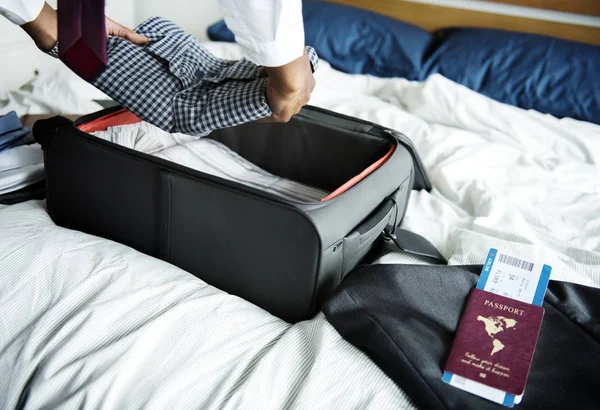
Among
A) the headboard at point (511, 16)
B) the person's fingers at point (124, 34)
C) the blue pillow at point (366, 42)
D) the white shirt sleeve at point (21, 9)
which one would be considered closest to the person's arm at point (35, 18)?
the white shirt sleeve at point (21, 9)

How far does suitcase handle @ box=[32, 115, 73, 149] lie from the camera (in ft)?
3.02

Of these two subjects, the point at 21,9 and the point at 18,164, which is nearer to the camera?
the point at 21,9

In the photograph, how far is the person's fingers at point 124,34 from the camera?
94 cm

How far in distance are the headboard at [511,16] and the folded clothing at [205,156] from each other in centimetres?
→ 115

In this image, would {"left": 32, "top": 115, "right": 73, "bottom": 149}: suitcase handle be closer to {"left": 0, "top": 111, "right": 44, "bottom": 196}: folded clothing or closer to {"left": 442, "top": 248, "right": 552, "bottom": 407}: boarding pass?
{"left": 0, "top": 111, "right": 44, "bottom": 196}: folded clothing

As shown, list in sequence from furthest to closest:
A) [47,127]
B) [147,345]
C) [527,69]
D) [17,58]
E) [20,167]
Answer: [527,69] → [17,58] → [20,167] → [47,127] → [147,345]

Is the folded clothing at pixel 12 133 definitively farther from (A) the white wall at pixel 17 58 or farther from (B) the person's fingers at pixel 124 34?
(A) the white wall at pixel 17 58

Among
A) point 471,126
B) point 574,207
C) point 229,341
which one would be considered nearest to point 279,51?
point 229,341

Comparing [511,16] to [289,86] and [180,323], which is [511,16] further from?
[180,323]

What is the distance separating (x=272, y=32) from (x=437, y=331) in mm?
409

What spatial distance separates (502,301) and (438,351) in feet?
0.47

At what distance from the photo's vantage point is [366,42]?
1.80 metres

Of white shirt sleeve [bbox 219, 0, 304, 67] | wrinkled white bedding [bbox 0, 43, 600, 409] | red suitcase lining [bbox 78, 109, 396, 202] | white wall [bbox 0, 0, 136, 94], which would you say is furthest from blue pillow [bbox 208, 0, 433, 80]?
white shirt sleeve [bbox 219, 0, 304, 67]

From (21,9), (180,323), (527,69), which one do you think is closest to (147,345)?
(180,323)
